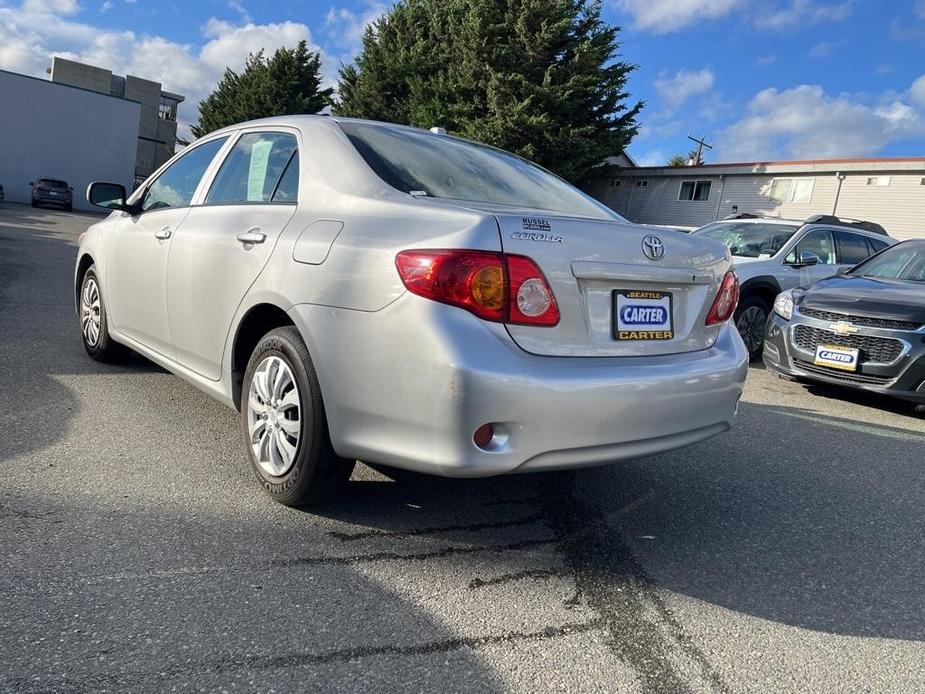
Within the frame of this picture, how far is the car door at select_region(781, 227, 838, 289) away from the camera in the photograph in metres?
8.41

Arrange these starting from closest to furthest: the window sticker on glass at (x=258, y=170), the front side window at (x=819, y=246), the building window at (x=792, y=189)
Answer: the window sticker on glass at (x=258, y=170), the front side window at (x=819, y=246), the building window at (x=792, y=189)

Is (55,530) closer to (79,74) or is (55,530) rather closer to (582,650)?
(582,650)

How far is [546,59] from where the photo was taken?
28594 mm

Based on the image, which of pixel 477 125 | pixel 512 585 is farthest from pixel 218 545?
pixel 477 125

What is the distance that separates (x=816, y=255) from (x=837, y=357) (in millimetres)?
3594

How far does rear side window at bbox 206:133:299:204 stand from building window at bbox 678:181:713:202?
28.1m

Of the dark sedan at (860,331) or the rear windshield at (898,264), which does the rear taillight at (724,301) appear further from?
the rear windshield at (898,264)

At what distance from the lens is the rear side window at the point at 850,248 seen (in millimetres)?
9266

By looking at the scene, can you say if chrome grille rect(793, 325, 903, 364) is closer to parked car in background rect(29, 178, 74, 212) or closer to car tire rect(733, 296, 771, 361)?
car tire rect(733, 296, 771, 361)

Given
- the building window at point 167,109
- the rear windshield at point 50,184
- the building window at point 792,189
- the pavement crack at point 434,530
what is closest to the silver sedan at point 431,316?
the pavement crack at point 434,530

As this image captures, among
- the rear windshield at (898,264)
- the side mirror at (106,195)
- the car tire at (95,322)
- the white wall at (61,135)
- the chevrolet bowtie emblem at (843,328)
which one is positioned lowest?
the car tire at (95,322)

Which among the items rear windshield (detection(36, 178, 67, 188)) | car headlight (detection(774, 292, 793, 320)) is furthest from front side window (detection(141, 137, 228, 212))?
rear windshield (detection(36, 178, 67, 188))

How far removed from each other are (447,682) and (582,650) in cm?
44

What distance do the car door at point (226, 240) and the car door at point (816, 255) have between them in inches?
265
